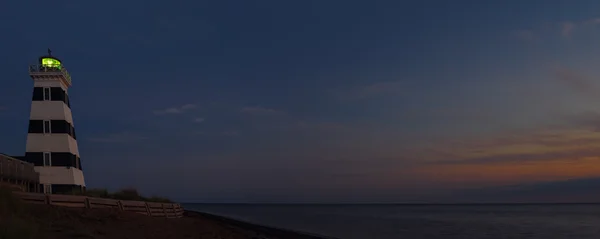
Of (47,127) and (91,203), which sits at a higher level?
(47,127)

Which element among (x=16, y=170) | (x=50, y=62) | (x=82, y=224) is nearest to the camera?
(x=82, y=224)

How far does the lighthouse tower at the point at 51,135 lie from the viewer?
3472 centimetres

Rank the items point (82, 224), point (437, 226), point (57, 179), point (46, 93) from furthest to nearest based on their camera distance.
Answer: point (437, 226), point (46, 93), point (57, 179), point (82, 224)

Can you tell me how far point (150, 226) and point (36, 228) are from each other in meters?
7.37

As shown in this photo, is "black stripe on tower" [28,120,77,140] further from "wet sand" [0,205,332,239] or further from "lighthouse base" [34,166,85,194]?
"wet sand" [0,205,332,239]

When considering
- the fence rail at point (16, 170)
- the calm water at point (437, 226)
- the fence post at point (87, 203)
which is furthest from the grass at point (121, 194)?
the calm water at point (437, 226)

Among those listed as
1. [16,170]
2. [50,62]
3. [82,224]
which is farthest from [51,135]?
[82,224]

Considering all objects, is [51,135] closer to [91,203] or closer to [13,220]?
[91,203]

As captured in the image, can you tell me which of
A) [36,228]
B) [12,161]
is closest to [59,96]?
Result: [12,161]

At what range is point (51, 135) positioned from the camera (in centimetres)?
3522

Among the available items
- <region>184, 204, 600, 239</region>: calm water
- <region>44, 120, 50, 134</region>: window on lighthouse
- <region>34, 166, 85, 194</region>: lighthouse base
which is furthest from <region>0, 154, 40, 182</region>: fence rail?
<region>184, 204, 600, 239</region>: calm water

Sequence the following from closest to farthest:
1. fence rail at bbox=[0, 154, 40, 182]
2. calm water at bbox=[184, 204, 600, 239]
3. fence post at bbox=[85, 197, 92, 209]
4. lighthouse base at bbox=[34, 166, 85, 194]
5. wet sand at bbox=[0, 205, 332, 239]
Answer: wet sand at bbox=[0, 205, 332, 239]
fence post at bbox=[85, 197, 92, 209]
fence rail at bbox=[0, 154, 40, 182]
lighthouse base at bbox=[34, 166, 85, 194]
calm water at bbox=[184, 204, 600, 239]

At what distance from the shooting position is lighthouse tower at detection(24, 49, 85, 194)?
34719mm

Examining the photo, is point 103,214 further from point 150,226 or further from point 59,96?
point 59,96
